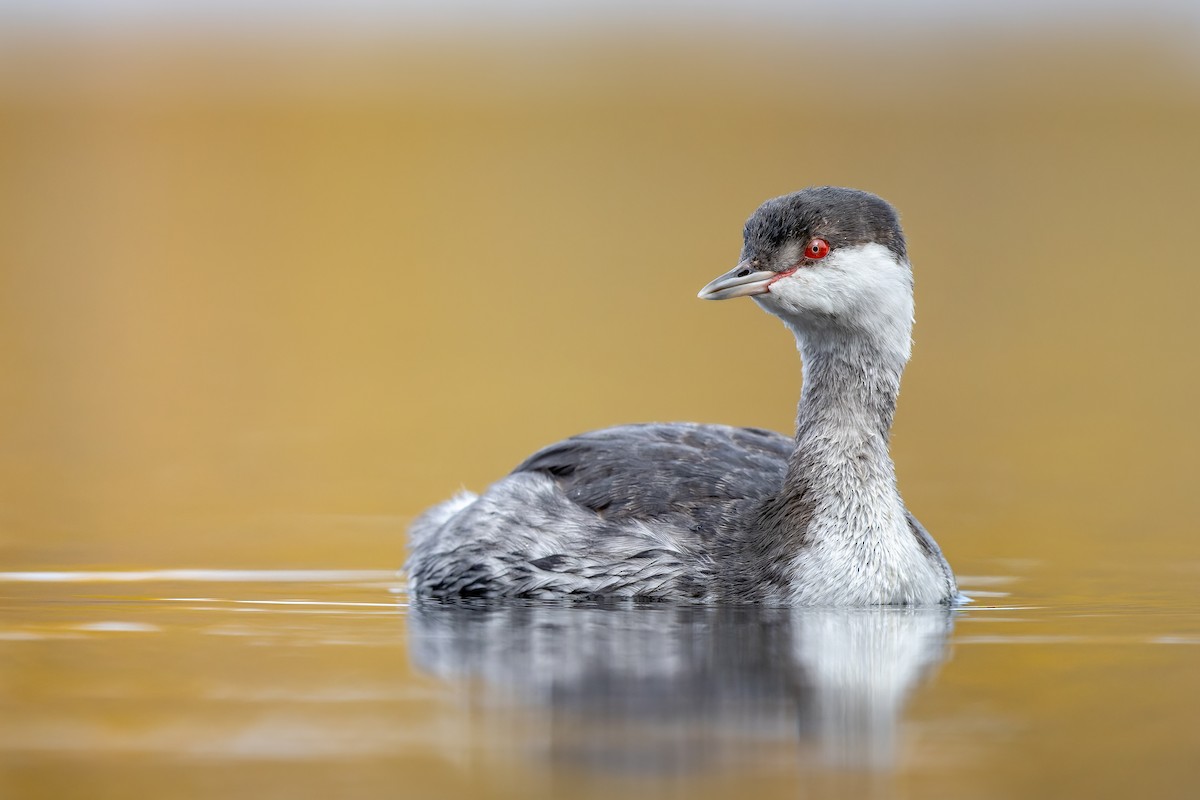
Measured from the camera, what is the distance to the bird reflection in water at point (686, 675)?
6.33 meters

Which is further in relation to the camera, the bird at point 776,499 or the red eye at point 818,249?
the red eye at point 818,249

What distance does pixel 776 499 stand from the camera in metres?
9.88

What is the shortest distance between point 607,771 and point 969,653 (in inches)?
102

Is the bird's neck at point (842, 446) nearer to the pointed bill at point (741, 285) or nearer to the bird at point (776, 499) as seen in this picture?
the bird at point (776, 499)

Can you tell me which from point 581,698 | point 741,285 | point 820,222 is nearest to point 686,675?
point 581,698

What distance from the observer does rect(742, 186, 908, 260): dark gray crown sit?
9734mm

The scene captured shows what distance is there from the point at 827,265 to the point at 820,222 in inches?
8.5

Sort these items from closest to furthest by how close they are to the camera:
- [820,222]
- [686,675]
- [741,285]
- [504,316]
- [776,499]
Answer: [686,675] < [741,285] < [820,222] < [776,499] < [504,316]

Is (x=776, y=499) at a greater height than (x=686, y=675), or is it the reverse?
(x=776, y=499)

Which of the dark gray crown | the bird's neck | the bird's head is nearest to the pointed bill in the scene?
the bird's head

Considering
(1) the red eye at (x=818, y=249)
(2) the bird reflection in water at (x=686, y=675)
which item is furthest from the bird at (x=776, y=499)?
(2) the bird reflection in water at (x=686, y=675)

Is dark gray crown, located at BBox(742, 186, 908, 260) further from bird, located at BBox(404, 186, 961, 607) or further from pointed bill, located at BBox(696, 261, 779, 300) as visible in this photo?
pointed bill, located at BBox(696, 261, 779, 300)

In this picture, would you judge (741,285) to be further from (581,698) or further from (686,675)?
(581,698)

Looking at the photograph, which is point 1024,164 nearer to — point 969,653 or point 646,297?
point 646,297
